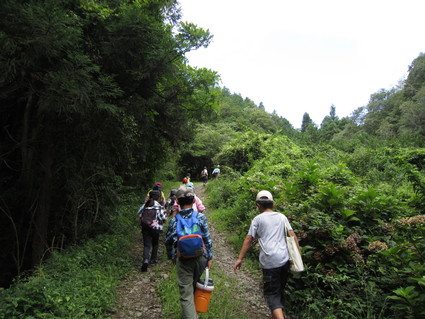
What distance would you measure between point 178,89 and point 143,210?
3.60 meters

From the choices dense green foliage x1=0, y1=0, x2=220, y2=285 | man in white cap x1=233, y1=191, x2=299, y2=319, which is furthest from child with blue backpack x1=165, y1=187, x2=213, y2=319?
dense green foliage x1=0, y1=0, x2=220, y2=285

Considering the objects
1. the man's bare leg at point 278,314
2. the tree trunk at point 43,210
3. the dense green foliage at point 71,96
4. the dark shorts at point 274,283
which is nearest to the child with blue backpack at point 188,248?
the dark shorts at point 274,283

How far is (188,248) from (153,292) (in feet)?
7.42

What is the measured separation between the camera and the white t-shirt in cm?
315

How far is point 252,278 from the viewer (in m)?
5.38

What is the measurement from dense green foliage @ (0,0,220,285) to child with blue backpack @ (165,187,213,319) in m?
2.55

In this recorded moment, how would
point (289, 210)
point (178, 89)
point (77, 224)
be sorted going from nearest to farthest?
point (289, 210) → point (77, 224) → point (178, 89)

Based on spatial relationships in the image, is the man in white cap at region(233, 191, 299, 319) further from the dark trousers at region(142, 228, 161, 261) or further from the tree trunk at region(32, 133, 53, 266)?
the tree trunk at region(32, 133, 53, 266)

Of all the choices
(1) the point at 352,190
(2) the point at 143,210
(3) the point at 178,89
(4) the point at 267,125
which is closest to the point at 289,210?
(1) the point at 352,190

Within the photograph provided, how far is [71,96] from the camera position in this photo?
4.02 m

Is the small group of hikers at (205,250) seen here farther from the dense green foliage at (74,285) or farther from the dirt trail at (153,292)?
the dense green foliage at (74,285)

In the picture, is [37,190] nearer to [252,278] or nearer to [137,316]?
[137,316]

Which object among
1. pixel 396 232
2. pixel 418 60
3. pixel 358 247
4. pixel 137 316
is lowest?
pixel 137 316

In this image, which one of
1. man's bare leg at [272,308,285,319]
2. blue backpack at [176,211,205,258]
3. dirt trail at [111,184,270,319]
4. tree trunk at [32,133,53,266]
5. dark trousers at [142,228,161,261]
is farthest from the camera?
dark trousers at [142,228,161,261]
